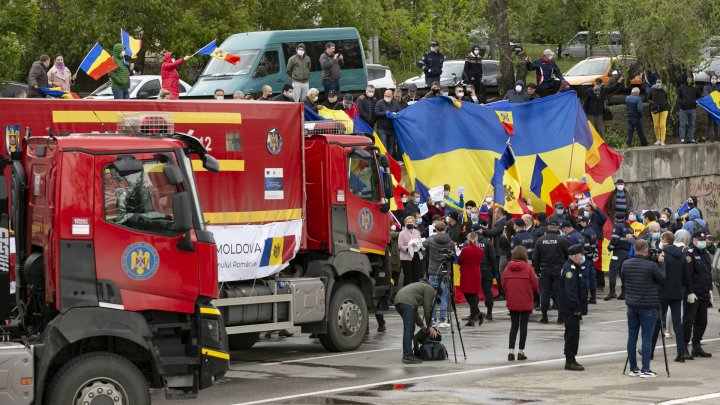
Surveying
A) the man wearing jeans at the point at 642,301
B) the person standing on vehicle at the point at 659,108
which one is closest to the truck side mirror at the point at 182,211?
the man wearing jeans at the point at 642,301

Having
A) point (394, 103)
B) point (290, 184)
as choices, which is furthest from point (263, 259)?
point (394, 103)

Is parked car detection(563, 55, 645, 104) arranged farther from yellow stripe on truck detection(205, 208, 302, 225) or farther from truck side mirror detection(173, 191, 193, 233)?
truck side mirror detection(173, 191, 193, 233)

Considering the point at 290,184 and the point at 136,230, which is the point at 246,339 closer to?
the point at 290,184

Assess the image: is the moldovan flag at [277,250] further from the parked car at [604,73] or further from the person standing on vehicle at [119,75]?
the parked car at [604,73]

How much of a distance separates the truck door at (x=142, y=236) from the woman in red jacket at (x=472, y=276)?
9.41 metres

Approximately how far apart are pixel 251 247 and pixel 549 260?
6768 mm

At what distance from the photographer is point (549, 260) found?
22641mm

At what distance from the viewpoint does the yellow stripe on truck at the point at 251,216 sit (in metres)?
17.2

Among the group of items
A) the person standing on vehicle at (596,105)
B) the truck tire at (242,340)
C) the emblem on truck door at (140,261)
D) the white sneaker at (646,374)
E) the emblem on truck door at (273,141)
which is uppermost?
the person standing on vehicle at (596,105)

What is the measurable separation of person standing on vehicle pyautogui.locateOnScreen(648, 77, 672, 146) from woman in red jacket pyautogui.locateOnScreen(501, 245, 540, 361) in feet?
57.1

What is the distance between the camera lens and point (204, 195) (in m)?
17.0

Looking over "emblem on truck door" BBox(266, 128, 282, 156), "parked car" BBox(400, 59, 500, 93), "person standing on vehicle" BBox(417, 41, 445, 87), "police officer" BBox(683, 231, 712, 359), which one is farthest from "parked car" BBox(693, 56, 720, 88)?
"emblem on truck door" BBox(266, 128, 282, 156)

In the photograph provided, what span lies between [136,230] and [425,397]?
4171 millimetres

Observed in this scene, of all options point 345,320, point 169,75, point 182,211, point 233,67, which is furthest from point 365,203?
point 233,67
